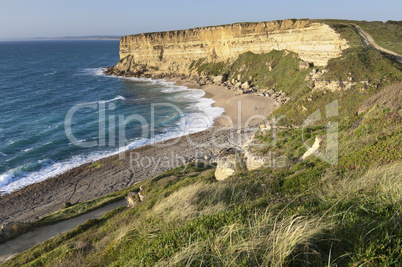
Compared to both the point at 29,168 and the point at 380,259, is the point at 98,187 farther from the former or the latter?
the point at 380,259

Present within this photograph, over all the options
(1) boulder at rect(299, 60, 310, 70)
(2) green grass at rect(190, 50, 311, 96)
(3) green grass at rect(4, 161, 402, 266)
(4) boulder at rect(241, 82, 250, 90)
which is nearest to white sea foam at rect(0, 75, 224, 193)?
(4) boulder at rect(241, 82, 250, 90)

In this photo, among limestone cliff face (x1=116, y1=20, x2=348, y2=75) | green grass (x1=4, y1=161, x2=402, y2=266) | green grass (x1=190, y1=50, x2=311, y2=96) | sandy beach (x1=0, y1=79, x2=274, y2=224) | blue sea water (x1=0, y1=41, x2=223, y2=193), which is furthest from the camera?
green grass (x1=190, y1=50, x2=311, y2=96)

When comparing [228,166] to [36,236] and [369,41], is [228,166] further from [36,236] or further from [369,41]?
[369,41]

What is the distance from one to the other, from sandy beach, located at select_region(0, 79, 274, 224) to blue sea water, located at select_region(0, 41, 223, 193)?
177 centimetres

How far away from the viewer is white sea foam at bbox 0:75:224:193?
2488cm

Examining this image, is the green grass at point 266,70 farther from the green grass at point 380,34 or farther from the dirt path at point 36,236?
the dirt path at point 36,236

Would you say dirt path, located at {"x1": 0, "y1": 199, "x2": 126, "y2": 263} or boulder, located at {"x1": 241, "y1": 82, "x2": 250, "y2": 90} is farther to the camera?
boulder, located at {"x1": 241, "y1": 82, "x2": 250, "y2": 90}

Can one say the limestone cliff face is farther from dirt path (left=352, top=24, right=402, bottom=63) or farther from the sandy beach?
the sandy beach

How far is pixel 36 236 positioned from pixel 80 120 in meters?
30.4

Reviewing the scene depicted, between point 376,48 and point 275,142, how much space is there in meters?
27.7

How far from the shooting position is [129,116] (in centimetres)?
4269

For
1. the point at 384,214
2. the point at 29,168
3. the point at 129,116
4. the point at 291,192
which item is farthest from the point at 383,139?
the point at 129,116

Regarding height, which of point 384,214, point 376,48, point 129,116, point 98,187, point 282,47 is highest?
point 282,47

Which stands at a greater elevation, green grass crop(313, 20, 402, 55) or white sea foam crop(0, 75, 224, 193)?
green grass crop(313, 20, 402, 55)
